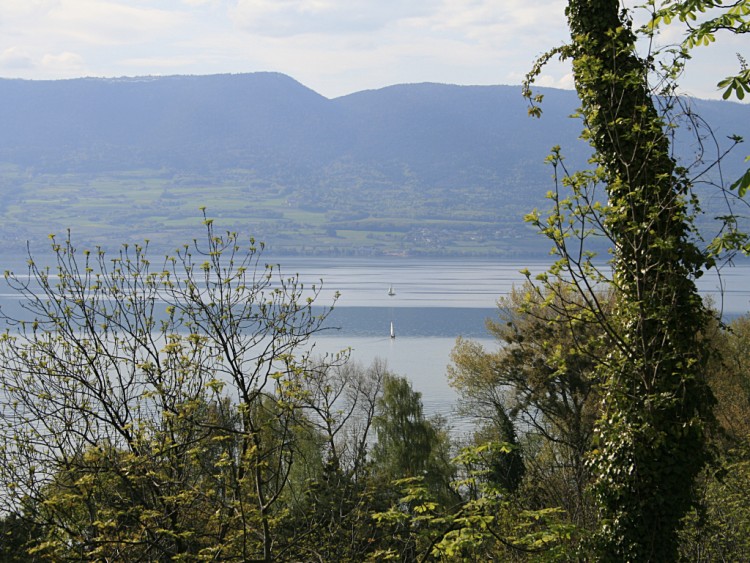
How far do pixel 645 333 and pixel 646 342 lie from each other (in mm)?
83

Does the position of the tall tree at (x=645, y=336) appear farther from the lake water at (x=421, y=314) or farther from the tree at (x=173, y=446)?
the lake water at (x=421, y=314)

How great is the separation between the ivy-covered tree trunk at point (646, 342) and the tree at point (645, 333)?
0.01 metres

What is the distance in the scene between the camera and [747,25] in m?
4.70

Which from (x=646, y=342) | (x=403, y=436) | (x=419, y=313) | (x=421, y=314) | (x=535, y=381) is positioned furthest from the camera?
(x=419, y=313)

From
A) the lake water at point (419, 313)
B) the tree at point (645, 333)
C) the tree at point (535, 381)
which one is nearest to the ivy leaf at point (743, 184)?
the tree at point (645, 333)

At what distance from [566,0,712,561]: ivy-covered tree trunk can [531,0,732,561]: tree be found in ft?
0.03

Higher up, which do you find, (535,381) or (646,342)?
(646,342)

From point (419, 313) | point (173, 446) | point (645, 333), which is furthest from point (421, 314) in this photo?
point (173, 446)

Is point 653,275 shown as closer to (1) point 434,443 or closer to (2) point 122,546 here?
(2) point 122,546

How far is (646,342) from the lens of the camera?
7.72 meters

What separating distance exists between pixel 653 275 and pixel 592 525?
644cm

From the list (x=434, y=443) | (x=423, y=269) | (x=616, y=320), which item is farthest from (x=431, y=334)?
(x=423, y=269)

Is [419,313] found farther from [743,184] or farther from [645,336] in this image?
[743,184]

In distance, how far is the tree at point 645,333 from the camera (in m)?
7.63
